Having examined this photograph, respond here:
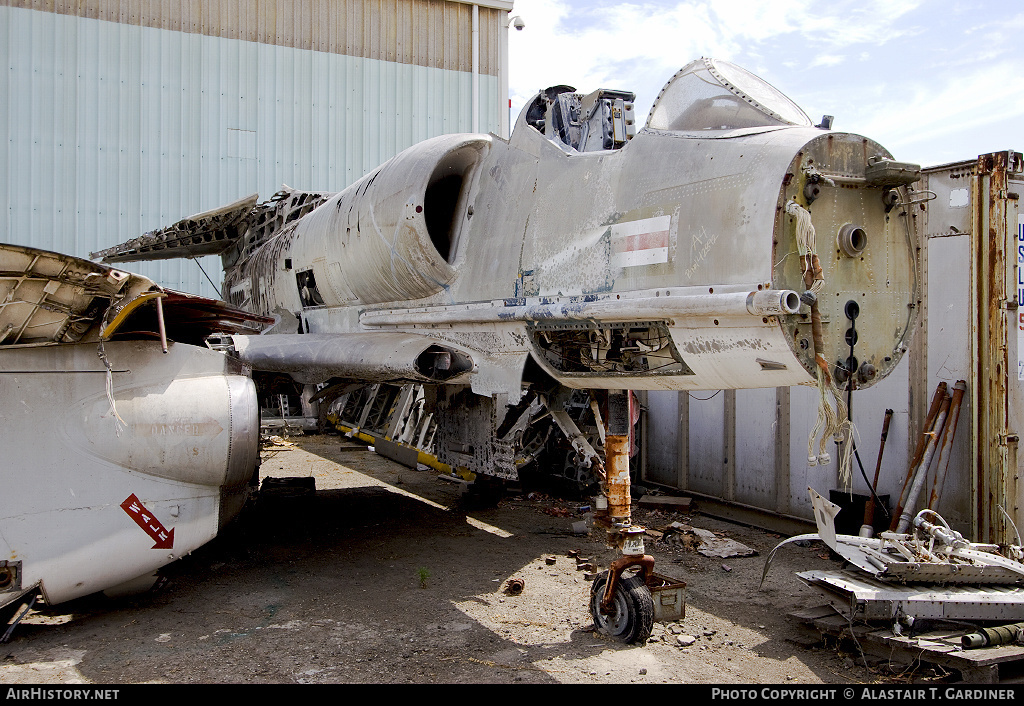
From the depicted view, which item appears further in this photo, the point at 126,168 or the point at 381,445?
the point at 126,168

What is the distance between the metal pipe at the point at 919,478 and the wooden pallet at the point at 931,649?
1.74 m

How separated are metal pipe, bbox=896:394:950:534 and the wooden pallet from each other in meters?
1.74

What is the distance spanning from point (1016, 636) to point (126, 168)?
1613cm

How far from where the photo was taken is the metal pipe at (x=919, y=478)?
5.81m

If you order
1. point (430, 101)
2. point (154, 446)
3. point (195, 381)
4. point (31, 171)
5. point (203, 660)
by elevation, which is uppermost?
point (430, 101)

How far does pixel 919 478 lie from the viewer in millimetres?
5855

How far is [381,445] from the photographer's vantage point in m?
11.4

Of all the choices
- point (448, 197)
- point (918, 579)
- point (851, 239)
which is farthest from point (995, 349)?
point (448, 197)

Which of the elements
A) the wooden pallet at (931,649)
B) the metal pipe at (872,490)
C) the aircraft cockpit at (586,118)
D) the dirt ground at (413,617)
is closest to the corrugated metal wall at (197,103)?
the dirt ground at (413,617)

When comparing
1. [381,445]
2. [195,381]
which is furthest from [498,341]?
[381,445]
